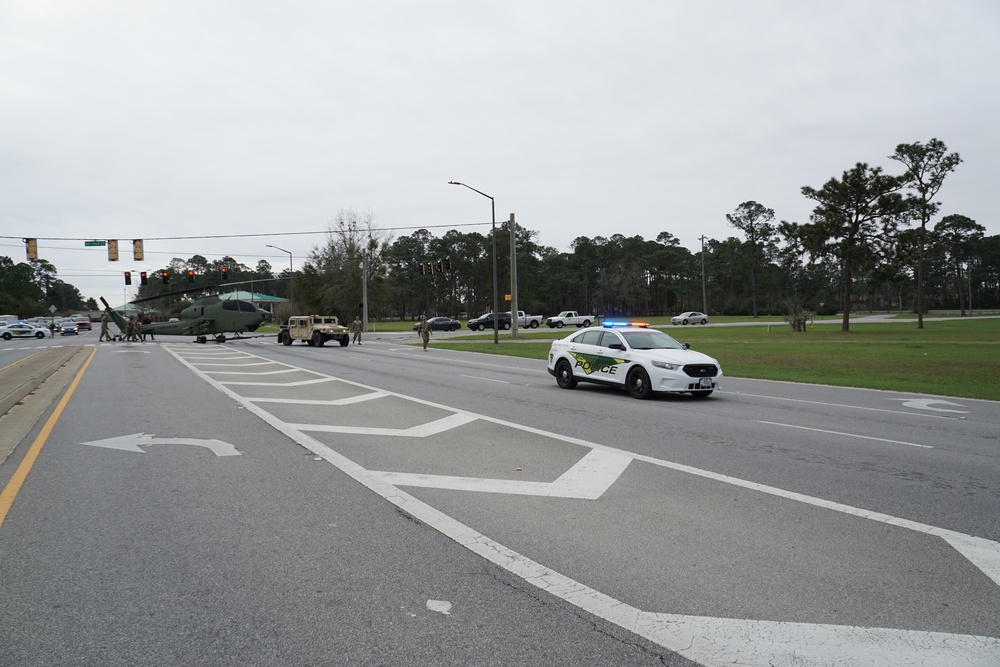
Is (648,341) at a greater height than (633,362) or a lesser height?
greater

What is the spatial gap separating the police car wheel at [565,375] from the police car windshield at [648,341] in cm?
160

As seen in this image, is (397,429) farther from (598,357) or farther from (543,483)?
(598,357)

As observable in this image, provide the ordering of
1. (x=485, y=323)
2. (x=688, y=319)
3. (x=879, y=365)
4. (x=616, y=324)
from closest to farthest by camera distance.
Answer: (x=616, y=324)
(x=879, y=365)
(x=485, y=323)
(x=688, y=319)

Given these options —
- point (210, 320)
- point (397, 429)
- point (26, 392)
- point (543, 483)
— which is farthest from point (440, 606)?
point (210, 320)

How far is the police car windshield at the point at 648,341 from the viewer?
15188mm

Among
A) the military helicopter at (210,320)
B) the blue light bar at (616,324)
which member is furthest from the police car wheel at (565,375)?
the military helicopter at (210,320)

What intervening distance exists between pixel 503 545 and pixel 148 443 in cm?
619

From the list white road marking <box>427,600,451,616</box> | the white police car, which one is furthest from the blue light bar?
white road marking <box>427,600,451,616</box>

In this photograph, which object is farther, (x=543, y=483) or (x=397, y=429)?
(x=397, y=429)

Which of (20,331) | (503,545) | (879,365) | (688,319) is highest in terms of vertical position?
(20,331)

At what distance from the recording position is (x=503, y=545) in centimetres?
502

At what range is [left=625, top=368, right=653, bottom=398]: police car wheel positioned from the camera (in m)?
14.3

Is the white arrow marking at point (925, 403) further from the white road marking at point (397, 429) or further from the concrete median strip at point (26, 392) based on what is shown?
the concrete median strip at point (26, 392)

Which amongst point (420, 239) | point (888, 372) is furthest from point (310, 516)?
point (420, 239)
